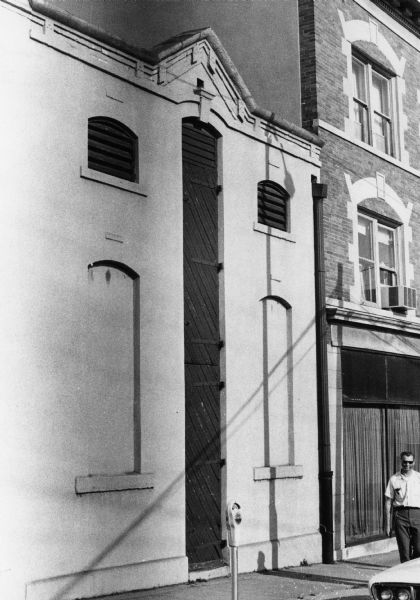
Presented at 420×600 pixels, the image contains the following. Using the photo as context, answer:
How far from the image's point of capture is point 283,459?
14.8 m

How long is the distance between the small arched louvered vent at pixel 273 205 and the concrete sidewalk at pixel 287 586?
17.9ft

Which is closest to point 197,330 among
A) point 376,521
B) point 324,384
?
point 324,384

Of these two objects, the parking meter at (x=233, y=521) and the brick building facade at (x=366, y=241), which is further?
the brick building facade at (x=366, y=241)

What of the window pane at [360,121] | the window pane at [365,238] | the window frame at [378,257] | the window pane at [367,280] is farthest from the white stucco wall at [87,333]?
the window pane at [360,121]

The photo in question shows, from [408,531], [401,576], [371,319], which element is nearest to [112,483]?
[408,531]

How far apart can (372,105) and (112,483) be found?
10.3 m

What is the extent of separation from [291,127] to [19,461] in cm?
789

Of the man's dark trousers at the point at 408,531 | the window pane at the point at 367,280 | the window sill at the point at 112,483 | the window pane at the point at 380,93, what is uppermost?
the window pane at the point at 380,93

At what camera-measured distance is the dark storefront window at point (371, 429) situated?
1622 cm

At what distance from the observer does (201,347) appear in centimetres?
1327

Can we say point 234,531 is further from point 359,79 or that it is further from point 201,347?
point 359,79

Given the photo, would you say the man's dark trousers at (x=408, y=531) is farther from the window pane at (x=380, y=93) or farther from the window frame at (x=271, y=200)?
the window pane at (x=380, y=93)

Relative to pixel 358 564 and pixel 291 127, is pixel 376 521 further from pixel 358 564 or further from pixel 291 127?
pixel 291 127

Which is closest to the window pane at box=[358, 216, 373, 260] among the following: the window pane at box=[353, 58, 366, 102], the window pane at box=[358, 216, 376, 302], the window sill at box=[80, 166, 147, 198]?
the window pane at box=[358, 216, 376, 302]
